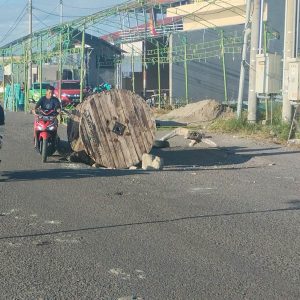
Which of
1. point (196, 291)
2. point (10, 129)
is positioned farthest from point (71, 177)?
point (10, 129)

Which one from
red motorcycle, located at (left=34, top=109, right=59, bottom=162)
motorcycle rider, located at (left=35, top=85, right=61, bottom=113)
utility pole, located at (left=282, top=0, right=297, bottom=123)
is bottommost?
red motorcycle, located at (left=34, top=109, right=59, bottom=162)

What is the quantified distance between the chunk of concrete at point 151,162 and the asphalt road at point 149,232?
11.7 inches

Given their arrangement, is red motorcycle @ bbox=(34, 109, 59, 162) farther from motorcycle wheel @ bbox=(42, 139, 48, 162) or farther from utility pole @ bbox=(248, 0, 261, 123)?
utility pole @ bbox=(248, 0, 261, 123)

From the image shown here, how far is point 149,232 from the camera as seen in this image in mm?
7855

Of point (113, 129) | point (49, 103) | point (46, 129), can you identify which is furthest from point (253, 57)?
point (46, 129)

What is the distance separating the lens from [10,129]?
2364cm

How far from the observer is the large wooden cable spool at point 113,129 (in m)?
14.4

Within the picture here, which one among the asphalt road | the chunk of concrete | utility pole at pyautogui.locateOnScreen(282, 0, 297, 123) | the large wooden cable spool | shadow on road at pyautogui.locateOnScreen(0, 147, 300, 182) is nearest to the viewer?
the asphalt road

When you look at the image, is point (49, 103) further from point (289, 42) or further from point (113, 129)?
point (289, 42)

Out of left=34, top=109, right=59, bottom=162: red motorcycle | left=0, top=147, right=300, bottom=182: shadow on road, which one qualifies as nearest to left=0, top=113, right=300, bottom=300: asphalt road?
left=0, top=147, right=300, bottom=182: shadow on road

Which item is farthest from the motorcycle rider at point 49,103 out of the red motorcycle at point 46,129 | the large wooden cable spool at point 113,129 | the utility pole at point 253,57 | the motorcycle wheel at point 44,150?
the utility pole at point 253,57

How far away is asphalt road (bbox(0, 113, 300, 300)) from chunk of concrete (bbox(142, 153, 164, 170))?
30cm

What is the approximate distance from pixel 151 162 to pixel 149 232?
624cm

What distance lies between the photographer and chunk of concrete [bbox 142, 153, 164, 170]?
544 inches
